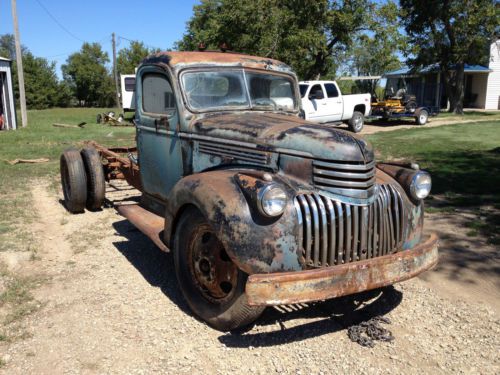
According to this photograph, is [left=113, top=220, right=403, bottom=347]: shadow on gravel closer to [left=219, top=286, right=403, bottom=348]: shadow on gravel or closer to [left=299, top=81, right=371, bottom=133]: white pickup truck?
[left=219, top=286, right=403, bottom=348]: shadow on gravel

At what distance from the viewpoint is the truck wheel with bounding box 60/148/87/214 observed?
6219 millimetres

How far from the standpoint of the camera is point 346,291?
3043mm

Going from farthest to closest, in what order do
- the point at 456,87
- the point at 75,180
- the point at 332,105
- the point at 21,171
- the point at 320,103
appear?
the point at 456,87 → the point at 332,105 → the point at 320,103 → the point at 21,171 → the point at 75,180

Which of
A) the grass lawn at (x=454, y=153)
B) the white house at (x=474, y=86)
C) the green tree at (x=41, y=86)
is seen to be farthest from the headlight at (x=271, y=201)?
the green tree at (x=41, y=86)

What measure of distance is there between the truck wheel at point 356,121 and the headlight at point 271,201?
1590cm

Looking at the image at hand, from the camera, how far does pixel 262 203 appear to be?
3.01 metres

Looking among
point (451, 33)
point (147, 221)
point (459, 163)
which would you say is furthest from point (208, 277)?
point (451, 33)

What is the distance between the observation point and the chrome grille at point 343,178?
3.30 metres

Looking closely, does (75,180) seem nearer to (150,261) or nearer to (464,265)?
(150,261)

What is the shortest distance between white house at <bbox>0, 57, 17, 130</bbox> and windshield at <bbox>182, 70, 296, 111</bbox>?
58.8 feet

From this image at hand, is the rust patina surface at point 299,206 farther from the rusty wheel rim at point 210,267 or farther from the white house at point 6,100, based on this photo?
the white house at point 6,100

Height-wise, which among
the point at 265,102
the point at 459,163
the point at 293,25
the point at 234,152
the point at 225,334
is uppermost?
the point at 293,25

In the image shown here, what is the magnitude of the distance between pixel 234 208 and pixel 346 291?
0.89 meters

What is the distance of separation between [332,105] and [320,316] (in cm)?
1457
